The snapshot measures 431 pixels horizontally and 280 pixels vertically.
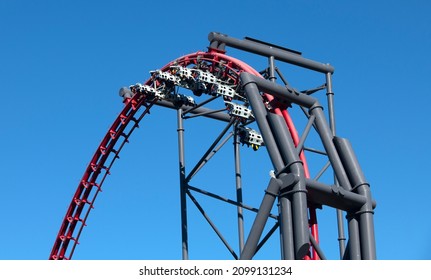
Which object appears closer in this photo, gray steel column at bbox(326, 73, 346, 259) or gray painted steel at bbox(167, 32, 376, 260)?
gray painted steel at bbox(167, 32, 376, 260)

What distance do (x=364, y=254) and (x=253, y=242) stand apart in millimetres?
1612

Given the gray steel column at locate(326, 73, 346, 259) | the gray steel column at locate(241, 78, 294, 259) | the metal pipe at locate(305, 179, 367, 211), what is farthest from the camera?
the gray steel column at locate(326, 73, 346, 259)

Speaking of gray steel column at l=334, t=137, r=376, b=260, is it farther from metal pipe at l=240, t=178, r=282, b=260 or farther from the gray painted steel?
metal pipe at l=240, t=178, r=282, b=260

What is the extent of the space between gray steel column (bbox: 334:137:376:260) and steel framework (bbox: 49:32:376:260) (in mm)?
15

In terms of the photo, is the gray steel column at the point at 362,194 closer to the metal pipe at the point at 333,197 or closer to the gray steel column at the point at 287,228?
the metal pipe at the point at 333,197

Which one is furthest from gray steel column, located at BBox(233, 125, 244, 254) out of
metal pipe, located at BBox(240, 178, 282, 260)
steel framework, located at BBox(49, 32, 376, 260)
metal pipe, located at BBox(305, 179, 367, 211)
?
metal pipe, located at BBox(240, 178, 282, 260)

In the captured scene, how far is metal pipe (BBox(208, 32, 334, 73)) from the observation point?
1906 centimetres

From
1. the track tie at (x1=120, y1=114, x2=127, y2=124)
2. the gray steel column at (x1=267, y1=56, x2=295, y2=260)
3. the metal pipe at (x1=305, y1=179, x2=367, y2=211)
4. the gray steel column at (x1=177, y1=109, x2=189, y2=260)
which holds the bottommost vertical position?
the gray steel column at (x1=267, y1=56, x2=295, y2=260)

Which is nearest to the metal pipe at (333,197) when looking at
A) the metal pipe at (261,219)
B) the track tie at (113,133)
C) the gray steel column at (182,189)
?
the metal pipe at (261,219)

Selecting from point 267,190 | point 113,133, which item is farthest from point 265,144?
point 113,133

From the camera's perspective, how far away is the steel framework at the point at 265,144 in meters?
13.1

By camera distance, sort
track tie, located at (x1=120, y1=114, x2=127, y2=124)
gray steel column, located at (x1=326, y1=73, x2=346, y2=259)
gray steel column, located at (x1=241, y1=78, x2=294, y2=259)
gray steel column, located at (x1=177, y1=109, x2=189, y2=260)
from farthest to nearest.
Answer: track tie, located at (x1=120, y1=114, x2=127, y2=124) < gray steel column, located at (x1=177, y1=109, x2=189, y2=260) < gray steel column, located at (x1=326, y1=73, x2=346, y2=259) < gray steel column, located at (x1=241, y1=78, x2=294, y2=259)

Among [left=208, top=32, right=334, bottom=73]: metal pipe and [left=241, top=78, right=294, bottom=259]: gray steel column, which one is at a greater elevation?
[left=208, top=32, right=334, bottom=73]: metal pipe
